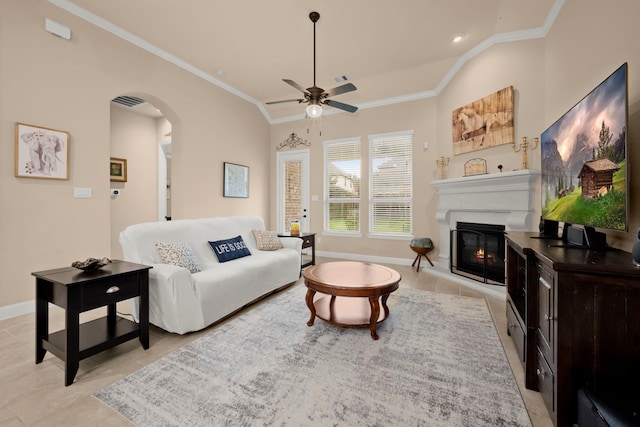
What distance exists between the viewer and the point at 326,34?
3.61 metres

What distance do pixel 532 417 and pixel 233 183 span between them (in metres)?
5.08

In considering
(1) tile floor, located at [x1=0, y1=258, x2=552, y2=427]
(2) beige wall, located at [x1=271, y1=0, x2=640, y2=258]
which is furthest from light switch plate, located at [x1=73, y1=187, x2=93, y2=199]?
(2) beige wall, located at [x1=271, y1=0, x2=640, y2=258]

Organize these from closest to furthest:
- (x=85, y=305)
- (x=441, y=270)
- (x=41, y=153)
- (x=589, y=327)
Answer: (x=589, y=327), (x=85, y=305), (x=41, y=153), (x=441, y=270)

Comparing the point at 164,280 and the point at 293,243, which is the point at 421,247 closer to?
the point at 293,243

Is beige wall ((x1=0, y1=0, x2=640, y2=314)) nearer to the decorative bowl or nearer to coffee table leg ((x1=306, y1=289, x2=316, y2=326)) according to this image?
Answer: the decorative bowl

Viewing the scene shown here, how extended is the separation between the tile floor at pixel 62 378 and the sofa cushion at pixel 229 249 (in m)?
0.96

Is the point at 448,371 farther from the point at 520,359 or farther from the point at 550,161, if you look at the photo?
the point at 550,161

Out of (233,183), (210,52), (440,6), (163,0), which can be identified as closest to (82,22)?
(163,0)

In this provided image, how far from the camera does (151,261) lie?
255cm

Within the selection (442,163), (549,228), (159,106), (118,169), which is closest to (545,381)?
(549,228)

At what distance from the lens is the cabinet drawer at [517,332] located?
1.82 metres

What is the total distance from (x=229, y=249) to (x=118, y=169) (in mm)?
3313

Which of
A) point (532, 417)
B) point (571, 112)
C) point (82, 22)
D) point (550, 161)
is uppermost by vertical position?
→ point (82, 22)

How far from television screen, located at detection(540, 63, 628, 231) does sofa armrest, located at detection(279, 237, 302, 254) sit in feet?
9.32
